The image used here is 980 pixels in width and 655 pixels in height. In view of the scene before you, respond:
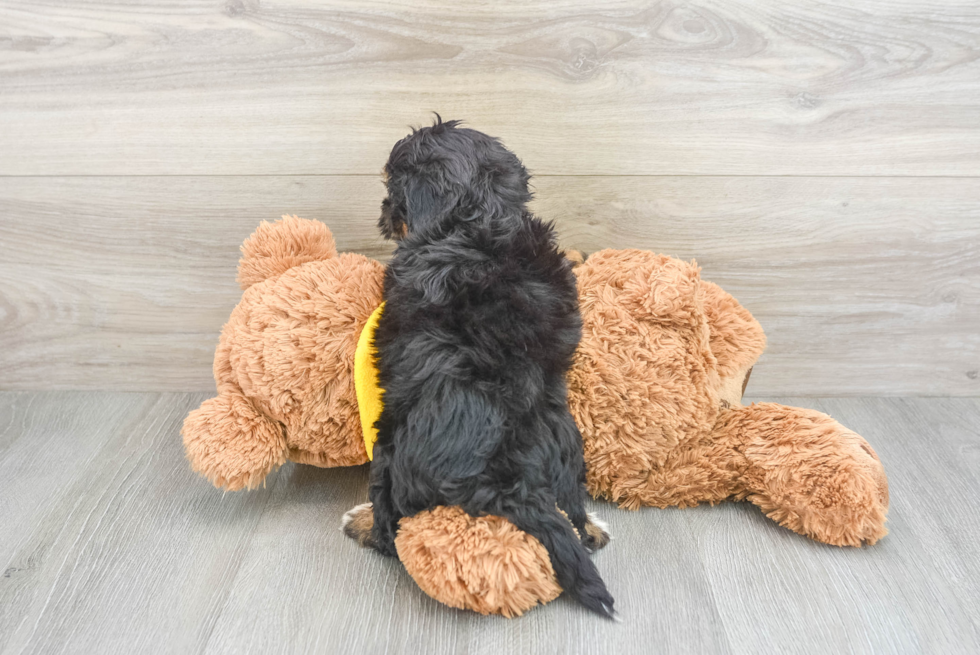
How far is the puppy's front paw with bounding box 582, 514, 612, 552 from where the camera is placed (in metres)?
0.79

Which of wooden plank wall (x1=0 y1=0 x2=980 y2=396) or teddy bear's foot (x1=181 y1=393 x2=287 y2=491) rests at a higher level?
wooden plank wall (x1=0 y1=0 x2=980 y2=396)

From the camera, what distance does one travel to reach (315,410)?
2.69ft

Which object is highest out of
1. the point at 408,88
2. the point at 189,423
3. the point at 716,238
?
the point at 408,88

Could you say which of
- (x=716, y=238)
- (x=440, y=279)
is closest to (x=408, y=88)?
(x=440, y=279)

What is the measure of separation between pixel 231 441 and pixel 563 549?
404 mm

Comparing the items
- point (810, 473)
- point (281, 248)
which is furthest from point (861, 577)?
point (281, 248)

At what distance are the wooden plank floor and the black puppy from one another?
7 centimetres

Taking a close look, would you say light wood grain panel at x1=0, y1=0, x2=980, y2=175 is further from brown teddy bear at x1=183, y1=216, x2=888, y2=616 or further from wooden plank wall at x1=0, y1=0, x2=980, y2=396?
brown teddy bear at x1=183, y1=216, x2=888, y2=616

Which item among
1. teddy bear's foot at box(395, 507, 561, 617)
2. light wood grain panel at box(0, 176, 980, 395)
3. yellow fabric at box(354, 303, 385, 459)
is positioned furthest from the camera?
light wood grain panel at box(0, 176, 980, 395)

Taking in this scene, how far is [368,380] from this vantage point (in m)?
0.78

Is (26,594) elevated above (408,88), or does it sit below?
below

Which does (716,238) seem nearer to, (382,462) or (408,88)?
(408,88)

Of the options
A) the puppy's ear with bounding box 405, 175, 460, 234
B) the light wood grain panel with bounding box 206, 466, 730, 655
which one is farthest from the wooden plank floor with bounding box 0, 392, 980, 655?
the puppy's ear with bounding box 405, 175, 460, 234

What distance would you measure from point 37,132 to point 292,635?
0.82 m
